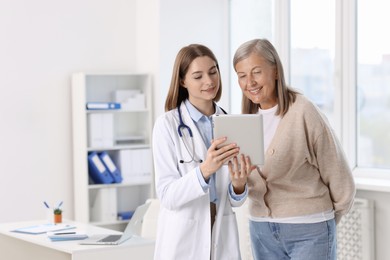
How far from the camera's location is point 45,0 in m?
5.98

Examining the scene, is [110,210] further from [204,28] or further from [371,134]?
[371,134]

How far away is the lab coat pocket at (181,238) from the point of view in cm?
269

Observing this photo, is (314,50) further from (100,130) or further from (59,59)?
(59,59)

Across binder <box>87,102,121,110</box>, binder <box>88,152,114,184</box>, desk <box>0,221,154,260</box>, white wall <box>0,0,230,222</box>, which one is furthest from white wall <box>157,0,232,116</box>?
desk <box>0,221,154,260</box>

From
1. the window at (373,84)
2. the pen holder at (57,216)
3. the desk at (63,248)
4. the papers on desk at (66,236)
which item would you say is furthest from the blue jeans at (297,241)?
the window at (373,84)

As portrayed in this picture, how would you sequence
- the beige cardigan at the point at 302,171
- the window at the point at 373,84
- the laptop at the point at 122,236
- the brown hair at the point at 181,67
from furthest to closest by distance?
the window at the point at 373,84
the laptop at the point at 122,236
the brown hair at the point at 181,67
the beige cardigan at the point at 302,171

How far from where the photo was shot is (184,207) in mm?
2693

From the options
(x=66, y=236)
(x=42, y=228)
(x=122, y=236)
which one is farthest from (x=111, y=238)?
(x=42, y=228)

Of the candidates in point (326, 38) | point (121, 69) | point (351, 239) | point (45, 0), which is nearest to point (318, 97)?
point (326, 38)

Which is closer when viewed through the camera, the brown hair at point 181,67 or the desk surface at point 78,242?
the brown hair at point 181,67

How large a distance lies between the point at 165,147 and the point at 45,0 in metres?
3.66

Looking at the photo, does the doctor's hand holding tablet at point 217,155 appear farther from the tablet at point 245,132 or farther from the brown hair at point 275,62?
the brown hair at point 275,62

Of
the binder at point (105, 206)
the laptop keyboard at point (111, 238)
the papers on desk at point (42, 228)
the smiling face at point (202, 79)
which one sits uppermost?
the smiling face at point (202, 79)

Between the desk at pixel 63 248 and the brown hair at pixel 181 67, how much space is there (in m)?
1.18
